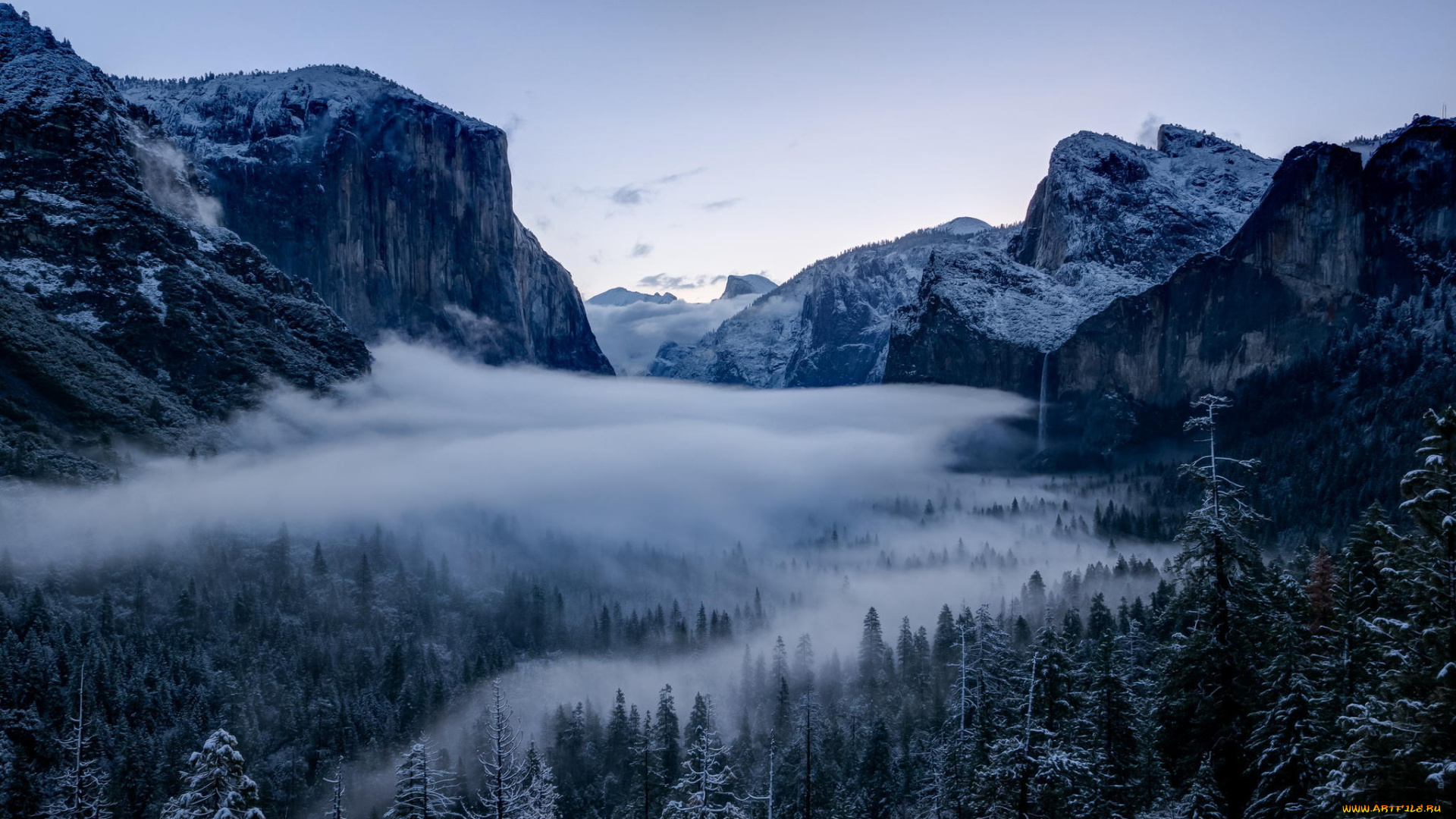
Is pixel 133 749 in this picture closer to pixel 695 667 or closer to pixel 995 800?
pixel 695 667

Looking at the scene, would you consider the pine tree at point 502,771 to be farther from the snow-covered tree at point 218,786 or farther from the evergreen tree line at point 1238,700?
the snow-covered tree at point 218,786

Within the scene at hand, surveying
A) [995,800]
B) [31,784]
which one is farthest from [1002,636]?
[31,784]

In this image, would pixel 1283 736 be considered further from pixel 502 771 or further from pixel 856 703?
pixel 856 703

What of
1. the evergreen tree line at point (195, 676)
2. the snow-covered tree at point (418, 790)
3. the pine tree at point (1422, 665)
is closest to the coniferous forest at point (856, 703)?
the pine tree at point (1422, 665)

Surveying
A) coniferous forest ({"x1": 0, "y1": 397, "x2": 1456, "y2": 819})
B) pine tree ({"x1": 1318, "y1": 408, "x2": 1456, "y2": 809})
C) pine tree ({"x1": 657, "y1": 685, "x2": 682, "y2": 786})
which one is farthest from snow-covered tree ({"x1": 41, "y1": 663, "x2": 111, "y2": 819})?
pine tree ({"x1": 657, "y1": 685, "x2": 682, "y2": 786})

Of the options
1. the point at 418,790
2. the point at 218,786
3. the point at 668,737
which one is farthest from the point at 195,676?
the point at 218,786

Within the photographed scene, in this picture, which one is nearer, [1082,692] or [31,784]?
[1082,692]

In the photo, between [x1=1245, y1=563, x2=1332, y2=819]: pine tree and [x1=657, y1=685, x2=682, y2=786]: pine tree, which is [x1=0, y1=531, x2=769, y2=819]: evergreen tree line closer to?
[x1=657, y1=685, x2=682, y2=786]: pine tree
